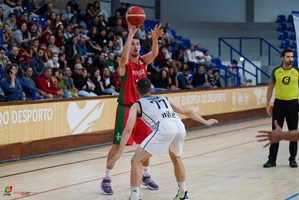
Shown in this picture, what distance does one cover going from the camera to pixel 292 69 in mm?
12438

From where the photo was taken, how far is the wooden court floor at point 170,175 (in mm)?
9602

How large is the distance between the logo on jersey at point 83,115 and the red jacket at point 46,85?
137 cm

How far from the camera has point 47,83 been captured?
1630cm

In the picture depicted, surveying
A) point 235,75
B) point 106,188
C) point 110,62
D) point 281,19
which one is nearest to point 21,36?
point 110,62

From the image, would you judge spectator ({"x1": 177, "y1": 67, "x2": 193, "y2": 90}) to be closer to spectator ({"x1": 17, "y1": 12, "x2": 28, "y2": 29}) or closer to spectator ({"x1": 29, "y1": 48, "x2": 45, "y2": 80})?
spectator ({"x1": 17, "y1": 12, "x2": 28, "y2": 29})

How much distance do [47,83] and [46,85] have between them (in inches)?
3.2

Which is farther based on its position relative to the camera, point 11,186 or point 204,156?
point 204,156

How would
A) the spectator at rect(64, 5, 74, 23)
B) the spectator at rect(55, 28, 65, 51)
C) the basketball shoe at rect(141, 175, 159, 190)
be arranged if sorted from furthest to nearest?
the spectator at rect(64, 5, 74, 23), the spectator at rect(55, 28, 65, 51), the basketball shoe at rect(141, 175, 159, 190)

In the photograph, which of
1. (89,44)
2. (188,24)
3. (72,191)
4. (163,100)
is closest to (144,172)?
(72,191)

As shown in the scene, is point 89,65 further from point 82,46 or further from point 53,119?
point 53,119

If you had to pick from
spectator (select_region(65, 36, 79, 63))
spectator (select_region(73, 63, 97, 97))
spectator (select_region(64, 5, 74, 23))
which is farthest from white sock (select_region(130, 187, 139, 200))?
spectator (select_region(64, 5, 74, 23))

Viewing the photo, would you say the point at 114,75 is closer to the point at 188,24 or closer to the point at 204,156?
the point at 204,156

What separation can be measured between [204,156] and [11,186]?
480cm

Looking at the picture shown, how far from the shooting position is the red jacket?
16.2 meters
